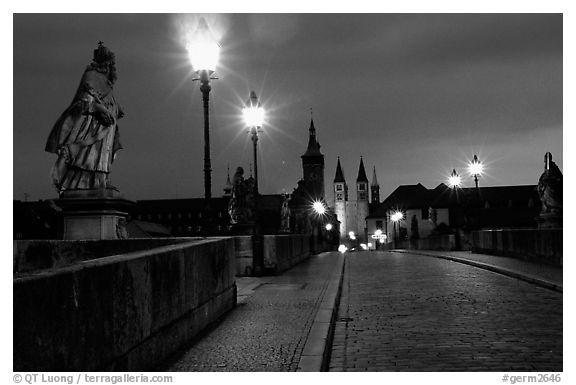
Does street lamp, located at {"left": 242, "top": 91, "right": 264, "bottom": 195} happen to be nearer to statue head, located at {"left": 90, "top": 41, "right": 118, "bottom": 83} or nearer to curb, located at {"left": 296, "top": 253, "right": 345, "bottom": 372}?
statue head, located at {"left": 90, "top": 41, "right": 118, "bottom": 83}

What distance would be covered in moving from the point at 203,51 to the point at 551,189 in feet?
56.8

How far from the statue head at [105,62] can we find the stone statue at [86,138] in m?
0.02

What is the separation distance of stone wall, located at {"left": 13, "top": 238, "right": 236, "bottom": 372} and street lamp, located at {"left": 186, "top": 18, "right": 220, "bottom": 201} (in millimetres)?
3317

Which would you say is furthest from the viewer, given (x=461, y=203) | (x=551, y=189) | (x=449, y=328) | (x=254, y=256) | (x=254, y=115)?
(x=461, y=203)

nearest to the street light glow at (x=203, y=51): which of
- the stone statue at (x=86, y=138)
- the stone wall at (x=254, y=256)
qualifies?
the stone statue at (x=86, y=138)

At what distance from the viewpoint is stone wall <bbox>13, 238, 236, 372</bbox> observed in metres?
3.47

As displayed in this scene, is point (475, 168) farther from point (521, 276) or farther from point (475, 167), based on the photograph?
point (521, 276)

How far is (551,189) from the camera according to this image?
80.8 ft

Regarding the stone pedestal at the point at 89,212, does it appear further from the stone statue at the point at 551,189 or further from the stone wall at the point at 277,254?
the stone statue at the point at 551,189

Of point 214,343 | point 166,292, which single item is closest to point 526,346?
point 214,343

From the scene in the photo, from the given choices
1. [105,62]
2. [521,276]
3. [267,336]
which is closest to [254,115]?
[105,62]

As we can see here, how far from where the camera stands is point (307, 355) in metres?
6.21

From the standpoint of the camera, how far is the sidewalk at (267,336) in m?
5.85

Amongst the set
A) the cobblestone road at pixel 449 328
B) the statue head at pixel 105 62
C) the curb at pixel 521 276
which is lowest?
the cobblestone road at pixel 449 328
